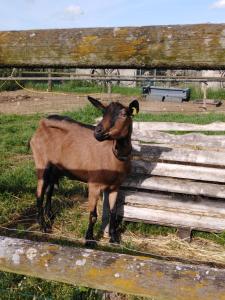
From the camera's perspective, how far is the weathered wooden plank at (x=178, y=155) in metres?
4.75

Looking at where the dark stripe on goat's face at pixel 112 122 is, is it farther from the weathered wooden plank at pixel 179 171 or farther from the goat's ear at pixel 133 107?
the weathered wooden plank at pixel 179 171

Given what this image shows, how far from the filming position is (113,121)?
3.72 metres

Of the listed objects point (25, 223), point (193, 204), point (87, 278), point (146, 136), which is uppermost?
point (146, 136)

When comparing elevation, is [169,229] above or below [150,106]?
below

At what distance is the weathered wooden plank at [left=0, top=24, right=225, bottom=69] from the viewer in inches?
65.8

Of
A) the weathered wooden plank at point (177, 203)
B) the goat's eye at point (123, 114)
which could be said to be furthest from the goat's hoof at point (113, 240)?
the goat's eye at point (123, 114)

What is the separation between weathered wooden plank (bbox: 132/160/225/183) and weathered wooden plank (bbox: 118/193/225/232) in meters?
0.29

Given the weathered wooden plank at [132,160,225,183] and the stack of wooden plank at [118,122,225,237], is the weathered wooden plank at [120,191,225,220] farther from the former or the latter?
the weathered wooden plank at [132,160,225,183]

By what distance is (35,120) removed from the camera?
12430 mm

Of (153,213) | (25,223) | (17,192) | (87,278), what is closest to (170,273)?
(87,278)

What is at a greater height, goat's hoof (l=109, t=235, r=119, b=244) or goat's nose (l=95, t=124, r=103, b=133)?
goat's nose (l=95, t=124, r=103, b=133)

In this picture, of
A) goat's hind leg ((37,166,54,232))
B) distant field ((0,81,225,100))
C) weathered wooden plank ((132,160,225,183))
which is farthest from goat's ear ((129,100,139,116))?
distant field ((0,81,225,100))

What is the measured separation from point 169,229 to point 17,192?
229 cm

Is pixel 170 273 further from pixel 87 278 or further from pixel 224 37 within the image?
pixel 224 37
